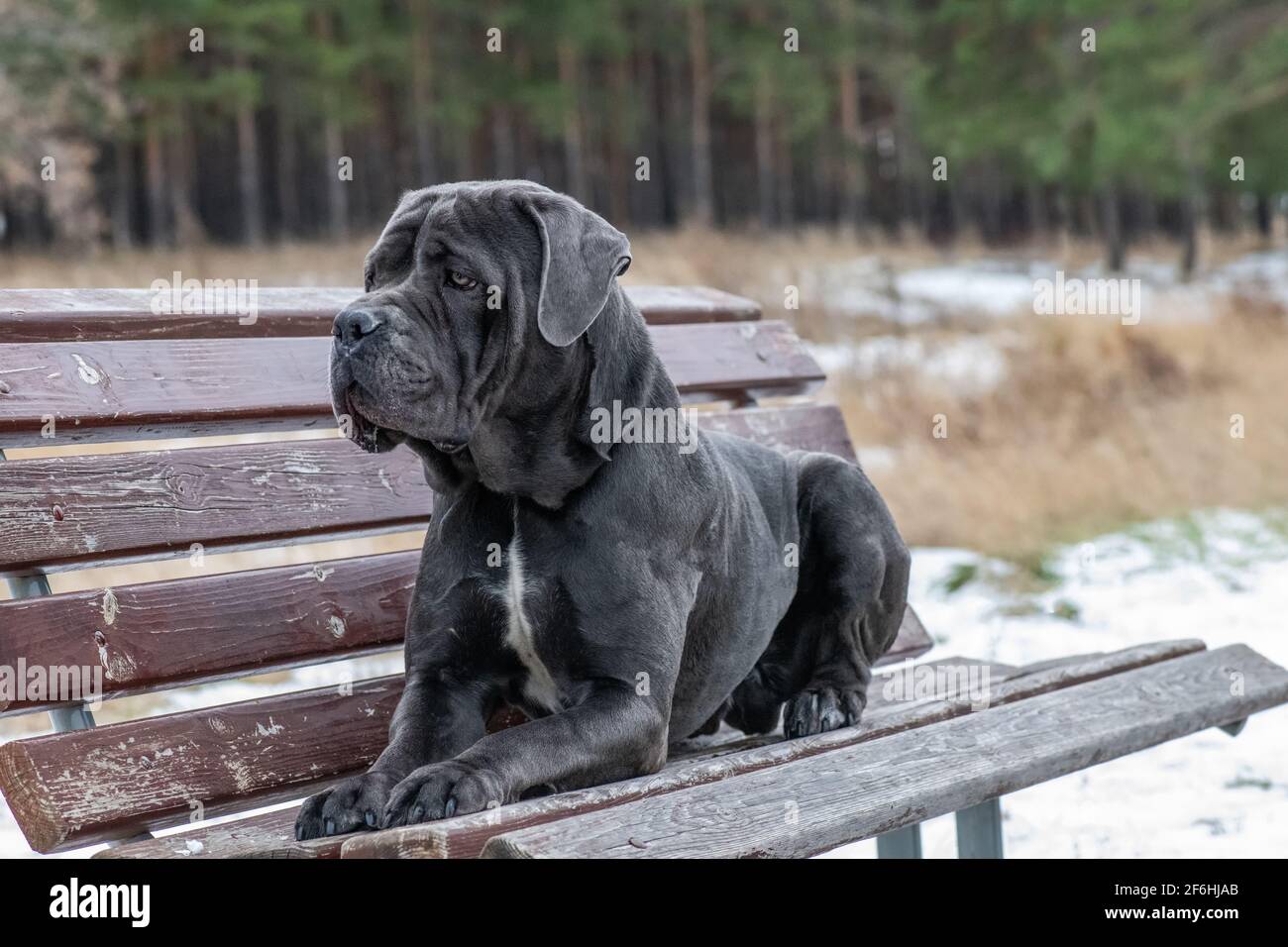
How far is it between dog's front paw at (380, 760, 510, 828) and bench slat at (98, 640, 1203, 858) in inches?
3.5

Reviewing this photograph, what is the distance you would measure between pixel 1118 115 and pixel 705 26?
1010cm

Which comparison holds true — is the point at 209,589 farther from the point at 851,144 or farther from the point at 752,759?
the point at 851,144

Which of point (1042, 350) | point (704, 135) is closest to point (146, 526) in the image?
point (1042, 350)

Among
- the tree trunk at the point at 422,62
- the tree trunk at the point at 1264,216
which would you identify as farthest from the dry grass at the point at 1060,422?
the tree trunk at the point at 1264,216

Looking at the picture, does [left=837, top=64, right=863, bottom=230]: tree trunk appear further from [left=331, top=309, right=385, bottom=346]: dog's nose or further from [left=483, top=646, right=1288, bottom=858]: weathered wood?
[left=331, top=309, right=385, bottom=346]: dog's nose

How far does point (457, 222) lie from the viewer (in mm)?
2777

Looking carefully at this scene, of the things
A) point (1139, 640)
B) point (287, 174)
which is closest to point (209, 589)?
point (1139, 640)

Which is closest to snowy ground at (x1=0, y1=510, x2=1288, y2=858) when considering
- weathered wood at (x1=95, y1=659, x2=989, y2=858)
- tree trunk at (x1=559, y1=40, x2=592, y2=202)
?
weathered wood at (x1=95, y1=659, x2=989, y2=858)

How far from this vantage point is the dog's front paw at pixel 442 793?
93.4 inches

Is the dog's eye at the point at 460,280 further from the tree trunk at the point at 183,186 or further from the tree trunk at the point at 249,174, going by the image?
the tree trunk at the point at 249,174

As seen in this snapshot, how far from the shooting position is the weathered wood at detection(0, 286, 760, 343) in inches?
124

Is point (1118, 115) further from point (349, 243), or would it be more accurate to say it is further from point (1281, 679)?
point (1281, 679)

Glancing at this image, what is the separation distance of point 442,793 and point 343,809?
0.20 meters

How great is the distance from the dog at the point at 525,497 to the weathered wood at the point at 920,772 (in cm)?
33
